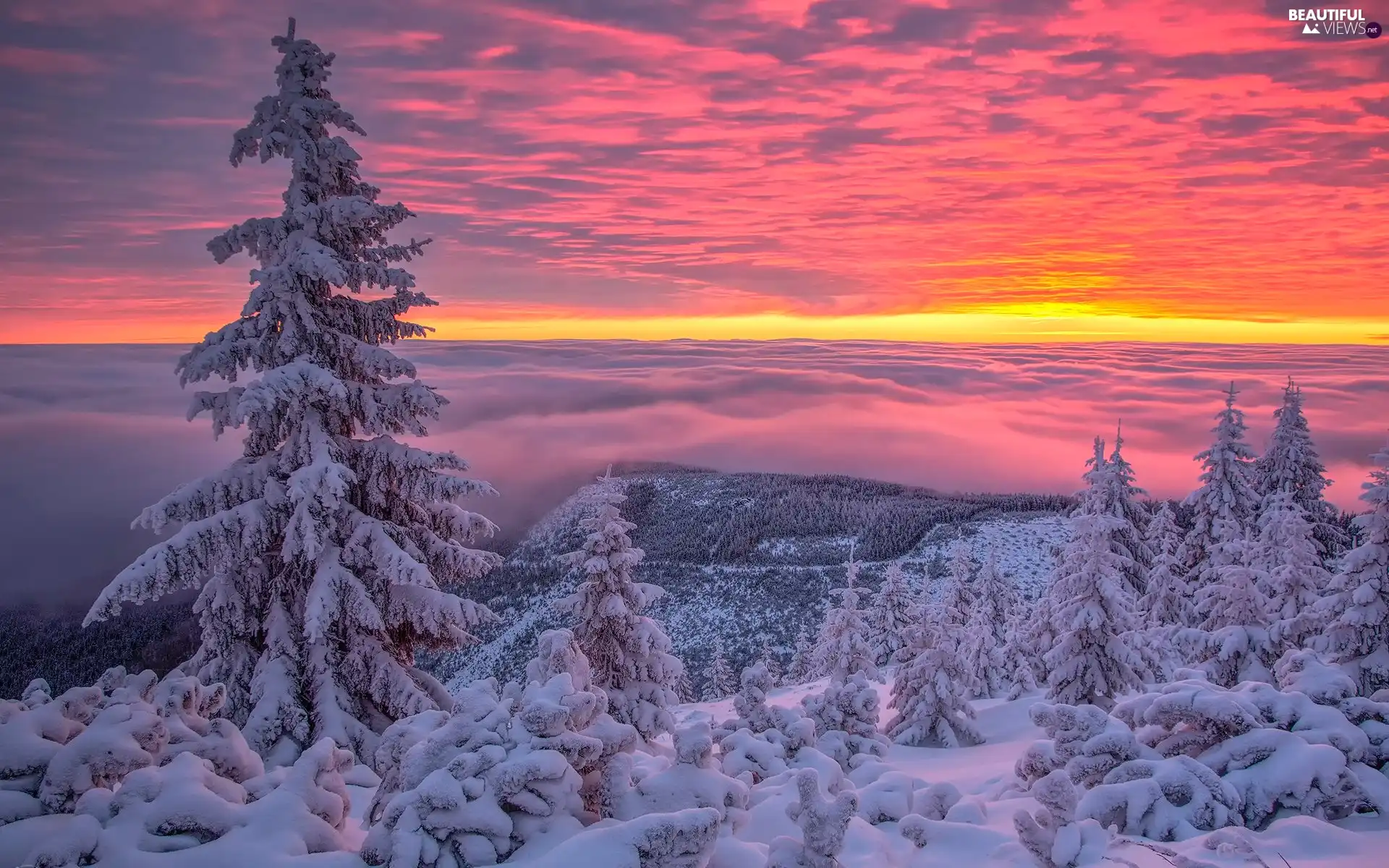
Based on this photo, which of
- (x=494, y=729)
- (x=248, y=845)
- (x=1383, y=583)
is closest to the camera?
(x=248, y=845)

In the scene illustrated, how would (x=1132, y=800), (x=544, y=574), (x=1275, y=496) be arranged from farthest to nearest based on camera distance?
(x=544, y=574) < (x=1275, y=496) < (x=1132, y=800)

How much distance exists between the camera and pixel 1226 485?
30141 millimetres

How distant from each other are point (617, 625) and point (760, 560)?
13620 cm

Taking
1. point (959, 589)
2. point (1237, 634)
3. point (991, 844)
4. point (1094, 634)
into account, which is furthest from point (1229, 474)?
point (991, 844)

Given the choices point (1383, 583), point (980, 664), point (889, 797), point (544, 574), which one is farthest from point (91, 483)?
point (1383, 583)

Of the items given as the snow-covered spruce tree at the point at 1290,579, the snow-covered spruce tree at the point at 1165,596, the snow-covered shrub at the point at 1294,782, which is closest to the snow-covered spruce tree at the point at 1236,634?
the snow-covered spruce tree at the point at 1290,579

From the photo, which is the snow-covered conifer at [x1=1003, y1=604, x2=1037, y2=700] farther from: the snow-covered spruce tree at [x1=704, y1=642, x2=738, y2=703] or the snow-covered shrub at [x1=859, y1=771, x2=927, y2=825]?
the snow-covered spruce tree at [x1=704, y1=642, x2=738, y2=703]

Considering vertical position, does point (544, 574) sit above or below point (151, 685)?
below

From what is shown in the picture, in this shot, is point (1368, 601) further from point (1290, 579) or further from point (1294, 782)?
point (1294, 782)

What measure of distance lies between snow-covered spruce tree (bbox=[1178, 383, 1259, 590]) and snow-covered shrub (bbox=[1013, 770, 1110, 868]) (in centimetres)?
2902

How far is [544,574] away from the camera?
149 metres

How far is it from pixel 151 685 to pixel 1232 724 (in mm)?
12636

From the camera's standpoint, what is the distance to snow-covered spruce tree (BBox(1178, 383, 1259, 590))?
29953 mm

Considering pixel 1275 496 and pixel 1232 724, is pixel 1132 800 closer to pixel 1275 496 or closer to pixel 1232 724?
pixel 1232 724
